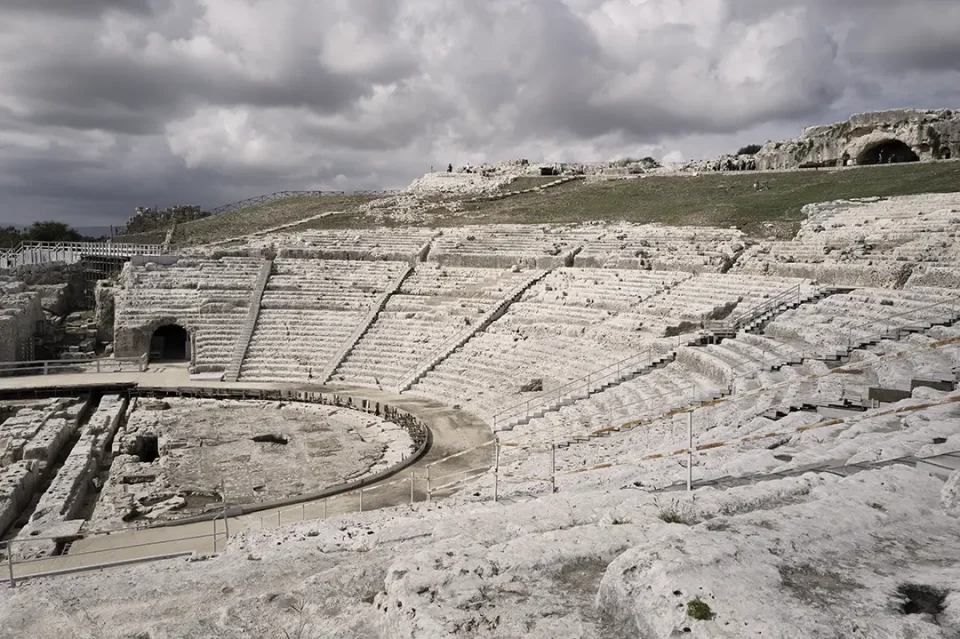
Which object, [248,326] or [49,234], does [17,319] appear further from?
[49,234]

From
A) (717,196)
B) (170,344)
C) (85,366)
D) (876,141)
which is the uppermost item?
(876,141)

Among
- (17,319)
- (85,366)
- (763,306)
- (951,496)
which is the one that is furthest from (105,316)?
(951,496)

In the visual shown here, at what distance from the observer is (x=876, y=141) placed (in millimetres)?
41125

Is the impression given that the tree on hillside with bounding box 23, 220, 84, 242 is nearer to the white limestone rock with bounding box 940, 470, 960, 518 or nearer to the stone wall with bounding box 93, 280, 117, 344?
the stone wall with bounding box 93, 280, 117, 344

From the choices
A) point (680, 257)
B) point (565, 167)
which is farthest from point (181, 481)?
point (565, 167)

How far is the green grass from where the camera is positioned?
42719mm

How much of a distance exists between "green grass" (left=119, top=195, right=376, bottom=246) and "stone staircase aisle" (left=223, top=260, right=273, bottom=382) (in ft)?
31.9

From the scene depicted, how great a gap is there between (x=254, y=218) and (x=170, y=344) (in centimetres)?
1571

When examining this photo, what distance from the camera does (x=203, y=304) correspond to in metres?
29.9

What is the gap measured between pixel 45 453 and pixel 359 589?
1502 cm

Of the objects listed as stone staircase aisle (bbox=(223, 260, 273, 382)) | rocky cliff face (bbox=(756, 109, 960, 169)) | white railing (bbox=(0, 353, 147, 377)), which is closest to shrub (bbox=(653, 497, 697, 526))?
stone staircase aisle (bbox=(223, 260, 273, 382))

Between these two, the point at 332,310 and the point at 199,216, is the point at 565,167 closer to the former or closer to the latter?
the point at 199,216

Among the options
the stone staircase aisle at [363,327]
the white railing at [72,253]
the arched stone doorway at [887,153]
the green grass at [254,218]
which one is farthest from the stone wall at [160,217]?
the arched stone doorway at [887,153]

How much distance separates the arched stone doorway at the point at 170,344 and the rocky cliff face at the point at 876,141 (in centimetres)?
Result: 3642
